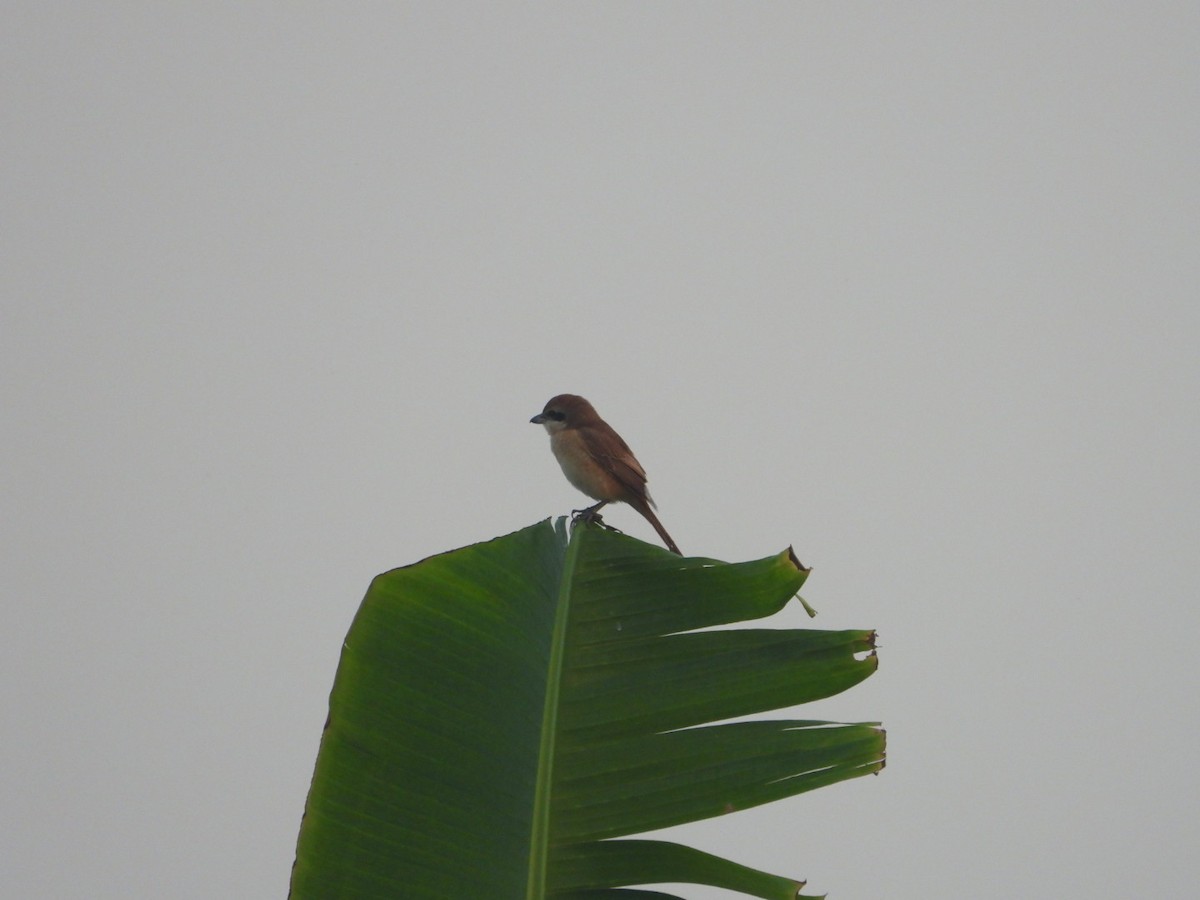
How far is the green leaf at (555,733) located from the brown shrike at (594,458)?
2013 millimetres

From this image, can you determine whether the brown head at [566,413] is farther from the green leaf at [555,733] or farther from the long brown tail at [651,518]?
the green leaf at [555,733]

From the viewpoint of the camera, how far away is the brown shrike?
5.24m

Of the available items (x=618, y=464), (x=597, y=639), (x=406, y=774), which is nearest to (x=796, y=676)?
(x=597, y=639)

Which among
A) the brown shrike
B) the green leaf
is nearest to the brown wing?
the brown shrike

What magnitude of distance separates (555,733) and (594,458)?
8.94 ft

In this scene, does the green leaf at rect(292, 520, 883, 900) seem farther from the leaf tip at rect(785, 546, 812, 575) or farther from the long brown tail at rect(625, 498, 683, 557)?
the long brown tail at rect(625, 498, 683, 557)

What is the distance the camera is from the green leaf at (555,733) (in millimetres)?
2516

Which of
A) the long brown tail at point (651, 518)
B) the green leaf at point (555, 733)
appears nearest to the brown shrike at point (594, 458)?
the long brown tail at point (651, 518)

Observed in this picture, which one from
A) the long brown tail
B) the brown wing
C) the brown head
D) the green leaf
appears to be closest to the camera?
the green leaf

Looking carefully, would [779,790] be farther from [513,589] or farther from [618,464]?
[618,464]

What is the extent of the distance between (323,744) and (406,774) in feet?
0.68

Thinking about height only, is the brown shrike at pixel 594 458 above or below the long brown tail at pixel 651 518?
above

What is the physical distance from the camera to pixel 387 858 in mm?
2480

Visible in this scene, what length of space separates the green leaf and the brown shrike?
6.60ft
